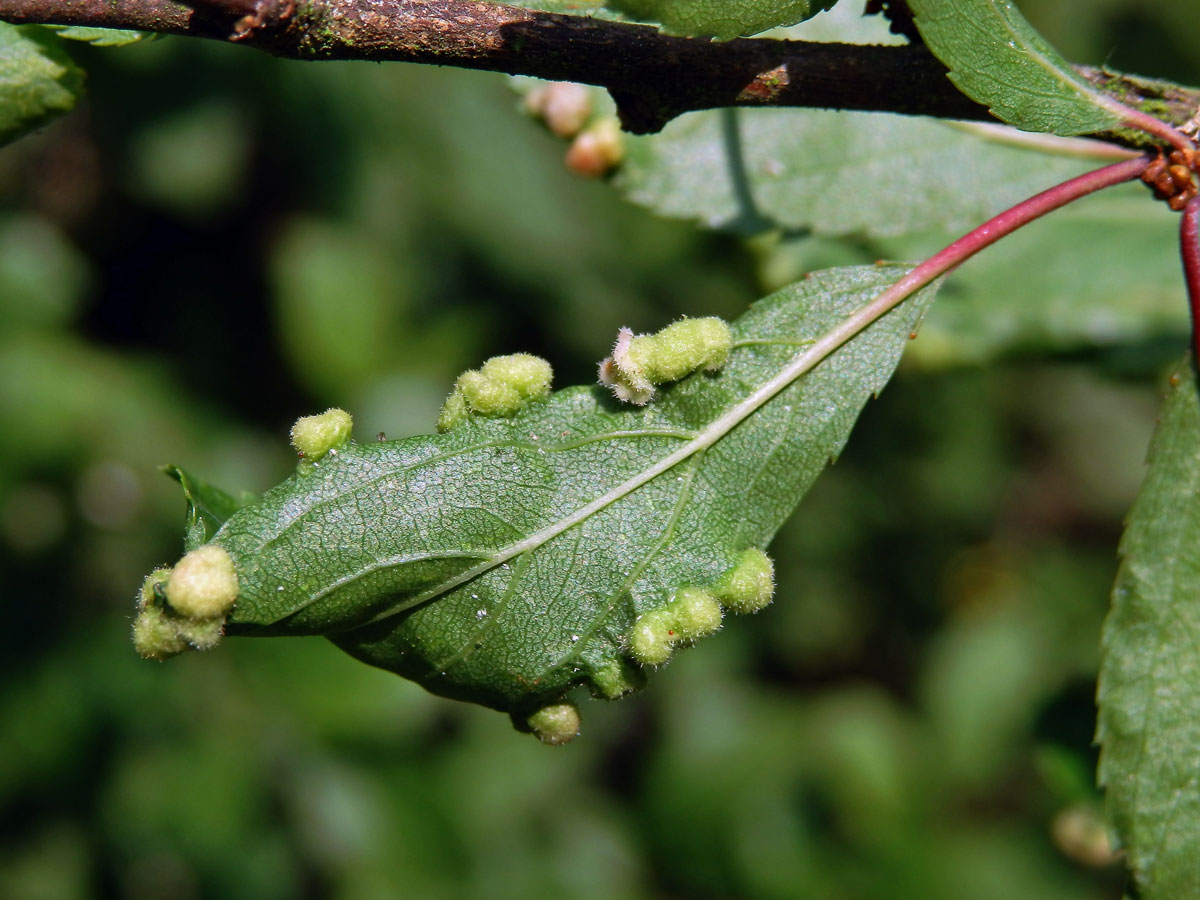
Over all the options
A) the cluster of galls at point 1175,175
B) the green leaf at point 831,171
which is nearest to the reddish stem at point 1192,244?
the cluster of galls at point 1175,175

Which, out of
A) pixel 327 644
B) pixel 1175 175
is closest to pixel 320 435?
pixel 1175 175

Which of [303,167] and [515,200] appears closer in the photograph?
[303,167]

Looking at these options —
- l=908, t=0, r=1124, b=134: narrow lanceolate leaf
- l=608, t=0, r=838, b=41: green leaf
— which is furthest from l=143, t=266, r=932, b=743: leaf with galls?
l=608, t=0, r=838, b=41: green leaf

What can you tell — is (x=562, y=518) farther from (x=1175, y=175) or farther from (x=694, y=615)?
(x=1175, y=175)

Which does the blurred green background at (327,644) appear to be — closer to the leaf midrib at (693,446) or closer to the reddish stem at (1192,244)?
the reddish stem at (1192,244)

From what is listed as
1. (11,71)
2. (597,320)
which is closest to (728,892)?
(597,320)

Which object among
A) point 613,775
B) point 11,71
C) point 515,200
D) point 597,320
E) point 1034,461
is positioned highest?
point 11,71

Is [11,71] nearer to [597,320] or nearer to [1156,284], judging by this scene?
[1156,284]
